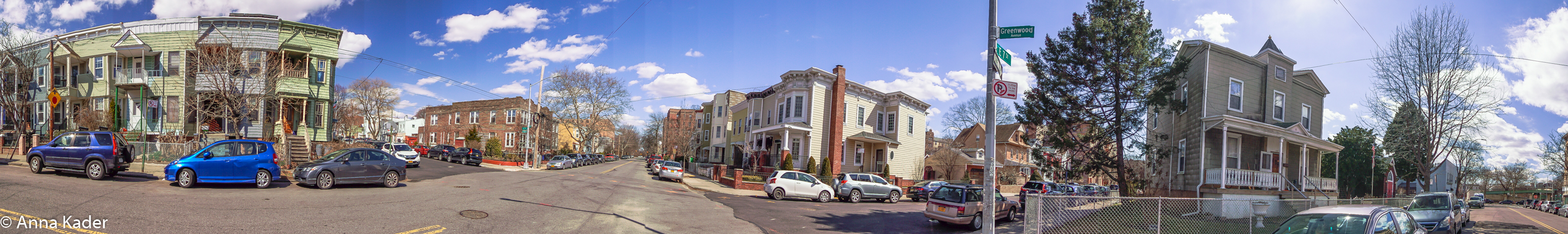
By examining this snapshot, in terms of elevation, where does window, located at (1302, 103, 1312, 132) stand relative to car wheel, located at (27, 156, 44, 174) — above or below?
above

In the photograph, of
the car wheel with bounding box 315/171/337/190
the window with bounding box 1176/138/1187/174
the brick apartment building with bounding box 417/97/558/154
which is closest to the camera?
the car wheel with bounding box 315/171/337/190

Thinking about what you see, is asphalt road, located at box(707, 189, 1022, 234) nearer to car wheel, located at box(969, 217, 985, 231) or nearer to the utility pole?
car wheel, located at box(969, 217, 985, 231)

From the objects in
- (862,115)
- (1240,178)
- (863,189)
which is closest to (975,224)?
(863,189)

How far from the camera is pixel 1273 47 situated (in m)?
24.4

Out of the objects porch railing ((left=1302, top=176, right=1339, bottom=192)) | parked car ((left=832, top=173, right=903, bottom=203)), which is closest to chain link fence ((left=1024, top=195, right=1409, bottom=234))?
porch railing ((left=1302, top=176, right=1339, bottom=192))

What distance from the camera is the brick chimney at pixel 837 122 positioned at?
3606cm

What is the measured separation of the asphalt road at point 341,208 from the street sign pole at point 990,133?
14.4ft

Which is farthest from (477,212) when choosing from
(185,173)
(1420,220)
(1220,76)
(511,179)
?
(1220,76)

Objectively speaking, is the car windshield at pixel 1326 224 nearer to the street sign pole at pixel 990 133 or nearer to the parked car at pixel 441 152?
the street sign pole at pixel 990 133

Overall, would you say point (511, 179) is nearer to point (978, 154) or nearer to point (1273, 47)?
point (1273, 47)

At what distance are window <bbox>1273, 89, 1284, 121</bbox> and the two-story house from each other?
27 millimetres

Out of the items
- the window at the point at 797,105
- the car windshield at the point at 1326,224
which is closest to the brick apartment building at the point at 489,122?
the window at the point at 797,105

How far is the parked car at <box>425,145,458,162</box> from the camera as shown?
3797 centimetres

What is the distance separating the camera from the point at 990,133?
964 centimetres
